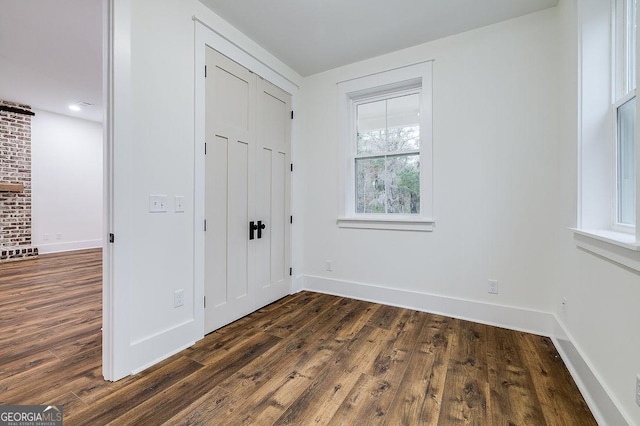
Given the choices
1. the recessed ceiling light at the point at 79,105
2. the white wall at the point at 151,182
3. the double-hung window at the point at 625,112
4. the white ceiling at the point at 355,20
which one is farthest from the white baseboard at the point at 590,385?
the recessed ceiling light at the point at 79,105

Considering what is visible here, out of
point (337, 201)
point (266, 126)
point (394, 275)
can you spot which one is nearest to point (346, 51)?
point (266, 126)

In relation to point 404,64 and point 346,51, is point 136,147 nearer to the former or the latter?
point 346,51

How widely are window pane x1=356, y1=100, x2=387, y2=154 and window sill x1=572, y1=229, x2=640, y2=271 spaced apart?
79.1 inches

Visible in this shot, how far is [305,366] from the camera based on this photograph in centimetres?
190

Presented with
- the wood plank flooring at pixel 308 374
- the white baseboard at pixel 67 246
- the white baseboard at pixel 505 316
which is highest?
the white baseboard at pixel 67 246

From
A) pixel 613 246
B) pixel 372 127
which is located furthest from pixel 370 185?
pixel 613 246

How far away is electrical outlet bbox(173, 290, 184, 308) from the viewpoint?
2.09 metres

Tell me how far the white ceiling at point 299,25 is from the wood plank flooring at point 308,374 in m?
2.82

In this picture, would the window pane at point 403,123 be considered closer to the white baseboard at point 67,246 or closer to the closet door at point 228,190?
the closet door at point 228,190

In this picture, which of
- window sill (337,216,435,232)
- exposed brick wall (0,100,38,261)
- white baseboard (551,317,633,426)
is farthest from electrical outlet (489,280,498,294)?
exposed brick wall (0,100,38,261)

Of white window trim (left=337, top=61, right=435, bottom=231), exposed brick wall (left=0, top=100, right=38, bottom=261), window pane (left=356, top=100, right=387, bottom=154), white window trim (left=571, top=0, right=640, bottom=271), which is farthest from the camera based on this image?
exposed brick wall (left=0, top=100, right=38, bottom=261)

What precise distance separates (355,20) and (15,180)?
6796 millimetres

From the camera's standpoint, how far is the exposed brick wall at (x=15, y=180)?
5074mm

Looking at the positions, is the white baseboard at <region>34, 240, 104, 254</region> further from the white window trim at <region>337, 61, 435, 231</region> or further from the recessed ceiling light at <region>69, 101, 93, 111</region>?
the white window trim at <region>337, 61, 435, 231</region>
